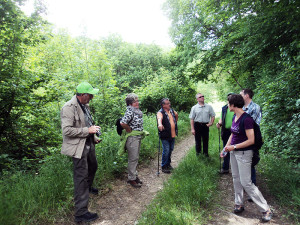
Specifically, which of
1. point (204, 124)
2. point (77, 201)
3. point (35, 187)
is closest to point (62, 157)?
point (35, 187)

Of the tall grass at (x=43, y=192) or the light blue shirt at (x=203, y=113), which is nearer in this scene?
the tall grass at (x=43, y=192)

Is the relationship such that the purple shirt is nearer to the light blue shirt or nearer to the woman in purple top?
the woman in purple top

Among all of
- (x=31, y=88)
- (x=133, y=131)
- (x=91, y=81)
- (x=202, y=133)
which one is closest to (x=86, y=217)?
(x=133, y=131)

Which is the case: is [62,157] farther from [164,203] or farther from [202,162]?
[202,162]

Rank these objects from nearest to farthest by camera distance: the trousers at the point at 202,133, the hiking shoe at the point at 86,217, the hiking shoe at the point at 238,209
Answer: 1. the hiking shoe at the point at 86,217
2. the hiking shoe at the point at 238,209
3. the trousers at the point at 202,133

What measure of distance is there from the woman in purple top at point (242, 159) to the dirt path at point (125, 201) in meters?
1.71

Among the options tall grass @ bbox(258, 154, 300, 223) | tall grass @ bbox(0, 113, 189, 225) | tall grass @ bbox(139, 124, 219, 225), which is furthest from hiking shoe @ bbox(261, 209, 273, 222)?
tall grass @ bbox(0, 113, 189, 225)

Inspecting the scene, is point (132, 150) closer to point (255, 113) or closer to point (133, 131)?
point (133, 131)

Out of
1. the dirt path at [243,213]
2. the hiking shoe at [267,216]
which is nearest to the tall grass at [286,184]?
the dirt path at [243,213]

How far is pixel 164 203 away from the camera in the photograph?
313cm

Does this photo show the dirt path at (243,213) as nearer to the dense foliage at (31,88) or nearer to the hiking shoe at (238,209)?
the hiking shoe at (238,209)

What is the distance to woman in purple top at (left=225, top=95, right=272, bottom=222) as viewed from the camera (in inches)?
105

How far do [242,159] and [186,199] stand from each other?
1.16 metres

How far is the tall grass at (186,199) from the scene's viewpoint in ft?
8.73
